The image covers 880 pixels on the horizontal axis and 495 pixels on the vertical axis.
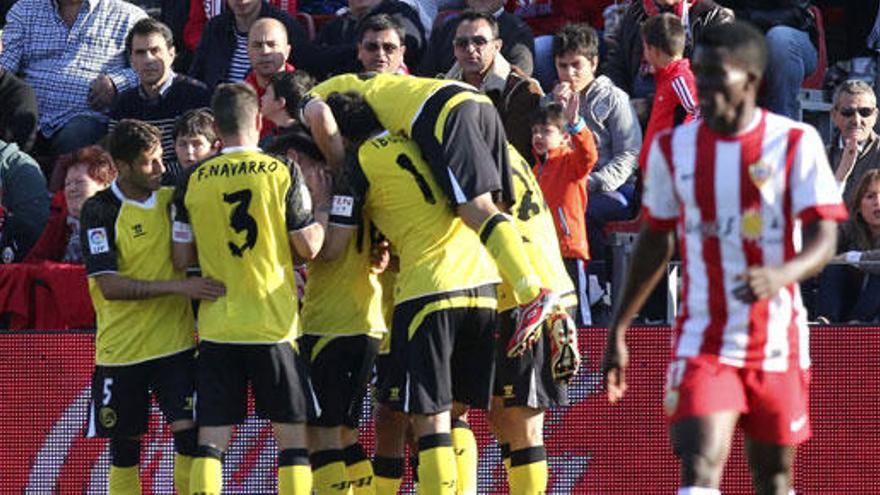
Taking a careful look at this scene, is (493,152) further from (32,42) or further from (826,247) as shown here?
(32,42)

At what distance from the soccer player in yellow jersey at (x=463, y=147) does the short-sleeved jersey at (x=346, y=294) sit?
513 millimetres

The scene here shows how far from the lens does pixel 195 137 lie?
34.9 feet

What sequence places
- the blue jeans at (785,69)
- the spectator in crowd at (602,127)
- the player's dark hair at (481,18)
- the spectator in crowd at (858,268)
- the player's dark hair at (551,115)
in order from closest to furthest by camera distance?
the spectator in crowd at (858,268) → the player's dark hair at (551,115) → the player's dark hair at (481,18) → the spectator in crowd at (602,127) → the blue jeans at (785,69)

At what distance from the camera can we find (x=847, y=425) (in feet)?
36.4

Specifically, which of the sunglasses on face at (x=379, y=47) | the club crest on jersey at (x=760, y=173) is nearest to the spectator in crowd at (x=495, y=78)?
the sunglasses on face at (x=379, y=47)

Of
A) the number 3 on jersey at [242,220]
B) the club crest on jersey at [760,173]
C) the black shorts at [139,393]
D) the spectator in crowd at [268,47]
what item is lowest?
the black shorts at [139,393]

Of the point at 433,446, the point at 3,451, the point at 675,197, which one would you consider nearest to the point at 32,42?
the point at 3,451

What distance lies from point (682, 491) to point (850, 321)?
422 cm

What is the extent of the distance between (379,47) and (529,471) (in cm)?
321

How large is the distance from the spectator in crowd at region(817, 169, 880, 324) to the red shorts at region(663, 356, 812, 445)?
11.5ft

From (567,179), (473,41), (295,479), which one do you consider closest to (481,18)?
(473,41)

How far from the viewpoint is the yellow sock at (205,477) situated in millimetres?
9703

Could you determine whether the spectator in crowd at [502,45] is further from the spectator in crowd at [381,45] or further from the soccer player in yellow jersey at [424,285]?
the soccer player in yellow jersey at [424,285]

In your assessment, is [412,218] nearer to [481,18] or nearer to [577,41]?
[481,18]
